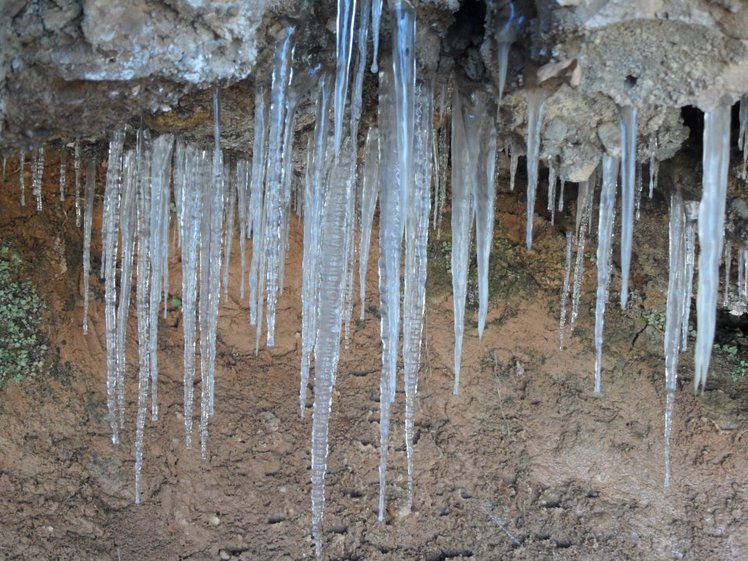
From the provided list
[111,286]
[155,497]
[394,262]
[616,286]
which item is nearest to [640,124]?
[394,262]

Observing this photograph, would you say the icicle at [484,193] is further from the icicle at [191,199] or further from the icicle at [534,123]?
the icicle at [191,199]

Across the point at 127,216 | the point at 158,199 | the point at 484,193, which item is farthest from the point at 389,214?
the point at 127,216

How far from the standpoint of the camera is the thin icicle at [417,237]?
3.26 meters

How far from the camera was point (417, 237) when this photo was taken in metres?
3.56

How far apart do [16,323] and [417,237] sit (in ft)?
10.8

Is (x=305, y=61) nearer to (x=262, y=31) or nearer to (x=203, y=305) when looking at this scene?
(x=262, y=31)

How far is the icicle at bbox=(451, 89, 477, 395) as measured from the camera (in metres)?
3.33

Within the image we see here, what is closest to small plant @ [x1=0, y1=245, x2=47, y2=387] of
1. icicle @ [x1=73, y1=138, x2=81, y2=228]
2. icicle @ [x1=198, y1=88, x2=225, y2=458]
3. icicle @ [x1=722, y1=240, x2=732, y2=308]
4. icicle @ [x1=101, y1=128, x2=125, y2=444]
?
icicle @ [x1=73, y1=138, x2=81, y2=228]

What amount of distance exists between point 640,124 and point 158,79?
6.42ft

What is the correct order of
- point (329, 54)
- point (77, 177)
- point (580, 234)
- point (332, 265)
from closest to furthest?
point (329, 54), point (332, 265), point (77, 177), point (580, 234)

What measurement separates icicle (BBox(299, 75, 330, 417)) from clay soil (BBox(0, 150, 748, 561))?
4.64 ft

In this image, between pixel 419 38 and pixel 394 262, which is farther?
pixel 394 262

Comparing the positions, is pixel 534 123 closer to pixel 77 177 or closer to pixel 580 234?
pixel 580 234

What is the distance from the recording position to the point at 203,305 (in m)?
4.14
